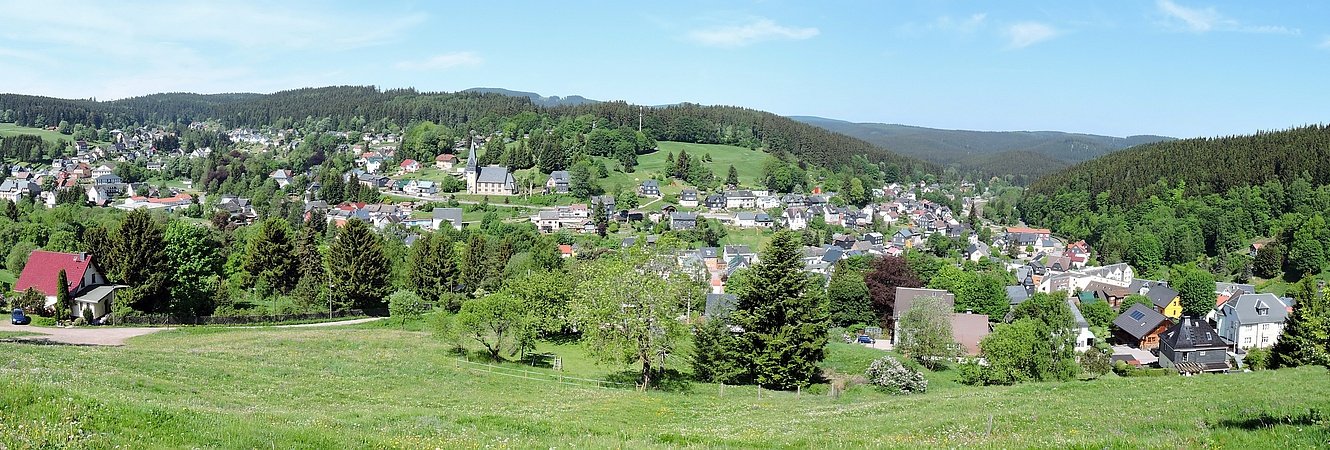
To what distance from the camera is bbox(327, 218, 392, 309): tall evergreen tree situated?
4775 cm

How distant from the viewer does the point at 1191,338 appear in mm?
50406

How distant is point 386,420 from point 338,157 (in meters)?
157

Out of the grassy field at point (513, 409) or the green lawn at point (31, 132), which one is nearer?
the grassy field at point (513, 409)

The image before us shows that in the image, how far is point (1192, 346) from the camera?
49969mm

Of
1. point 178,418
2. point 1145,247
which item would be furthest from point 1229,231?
point 178,418

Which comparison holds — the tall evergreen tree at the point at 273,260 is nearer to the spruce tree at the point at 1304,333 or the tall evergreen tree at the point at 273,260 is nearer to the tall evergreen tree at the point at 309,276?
the tall evergreen tree at the point at 309,276

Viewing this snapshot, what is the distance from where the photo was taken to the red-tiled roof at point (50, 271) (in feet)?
133

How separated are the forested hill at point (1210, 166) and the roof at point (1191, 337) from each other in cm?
7718

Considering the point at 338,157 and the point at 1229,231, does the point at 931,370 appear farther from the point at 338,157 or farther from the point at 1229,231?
the point at 338,157

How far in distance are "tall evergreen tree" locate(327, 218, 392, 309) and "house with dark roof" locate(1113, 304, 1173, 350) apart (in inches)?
2069

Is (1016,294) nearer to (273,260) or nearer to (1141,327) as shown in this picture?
(1141,327)

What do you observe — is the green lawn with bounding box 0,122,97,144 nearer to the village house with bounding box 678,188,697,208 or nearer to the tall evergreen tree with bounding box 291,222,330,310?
the village house with bounding box 678,188,697,208

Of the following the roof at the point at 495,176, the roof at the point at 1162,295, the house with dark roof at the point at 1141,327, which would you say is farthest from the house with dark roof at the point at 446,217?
the roof at the point at 1162,295

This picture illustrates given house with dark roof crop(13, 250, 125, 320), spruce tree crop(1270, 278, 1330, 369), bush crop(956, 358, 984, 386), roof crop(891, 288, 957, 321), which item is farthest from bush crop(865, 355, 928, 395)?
house with dark roof crop(13, 250, 125, 320)
